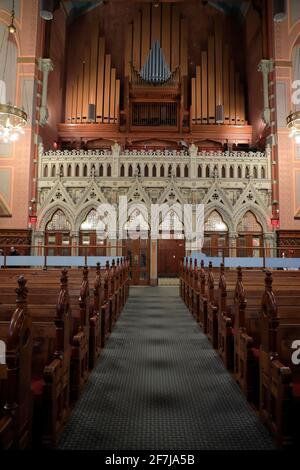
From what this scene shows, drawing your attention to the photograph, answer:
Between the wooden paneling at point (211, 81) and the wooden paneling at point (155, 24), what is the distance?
8.75 feet

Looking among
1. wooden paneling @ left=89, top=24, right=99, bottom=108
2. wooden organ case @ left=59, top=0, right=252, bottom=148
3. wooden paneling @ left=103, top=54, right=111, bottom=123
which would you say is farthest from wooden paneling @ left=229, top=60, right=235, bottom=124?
wooden paneling @ left=89, top=24, right=99, bottom=108

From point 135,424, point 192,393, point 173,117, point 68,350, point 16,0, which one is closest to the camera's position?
point 135,424

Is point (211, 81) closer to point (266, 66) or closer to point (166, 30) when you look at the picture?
point (266, 66)

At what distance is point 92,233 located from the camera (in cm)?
1412

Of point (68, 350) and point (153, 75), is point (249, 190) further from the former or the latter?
point (68, 350)

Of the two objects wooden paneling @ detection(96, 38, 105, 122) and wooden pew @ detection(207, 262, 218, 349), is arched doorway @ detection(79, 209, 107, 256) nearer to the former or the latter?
wooden paneling @ detection(96, 38, 105, 122)

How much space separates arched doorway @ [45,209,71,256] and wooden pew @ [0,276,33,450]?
1211 cm

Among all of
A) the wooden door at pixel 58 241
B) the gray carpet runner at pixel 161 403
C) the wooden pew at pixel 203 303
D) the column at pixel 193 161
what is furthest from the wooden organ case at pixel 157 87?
the gray carpet runner at pixel 161 403

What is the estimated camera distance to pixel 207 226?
14.3m

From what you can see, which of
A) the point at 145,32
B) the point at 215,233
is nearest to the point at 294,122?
the point at 215,233

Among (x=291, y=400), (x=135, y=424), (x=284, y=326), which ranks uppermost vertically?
(x=284, y=326)

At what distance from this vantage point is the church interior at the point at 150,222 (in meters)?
2.88

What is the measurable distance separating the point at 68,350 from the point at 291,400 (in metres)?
1.90

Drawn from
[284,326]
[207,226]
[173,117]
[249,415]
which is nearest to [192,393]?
[249,415]
